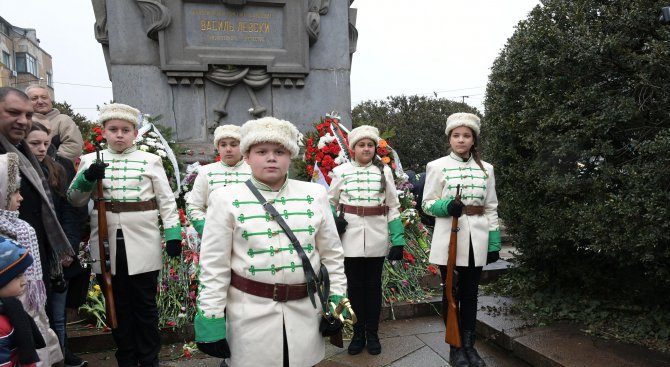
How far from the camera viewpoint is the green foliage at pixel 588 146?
351 cm

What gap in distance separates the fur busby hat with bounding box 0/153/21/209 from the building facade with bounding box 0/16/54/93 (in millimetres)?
41124

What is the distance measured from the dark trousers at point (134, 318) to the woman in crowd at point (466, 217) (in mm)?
2279

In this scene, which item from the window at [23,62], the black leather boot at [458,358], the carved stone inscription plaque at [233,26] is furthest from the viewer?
the window at [23,62]

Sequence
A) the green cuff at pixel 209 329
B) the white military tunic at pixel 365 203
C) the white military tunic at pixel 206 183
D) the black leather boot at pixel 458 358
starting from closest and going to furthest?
the green cuff at pixel 209 329
the black leather boot at pixel 458 358
the white military tunic at pixel 365 203
the white military tunic at pixel 206 183

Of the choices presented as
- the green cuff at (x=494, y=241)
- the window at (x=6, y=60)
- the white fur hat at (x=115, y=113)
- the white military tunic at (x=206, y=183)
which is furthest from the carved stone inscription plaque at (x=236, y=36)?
the window at (x=6, y=60)

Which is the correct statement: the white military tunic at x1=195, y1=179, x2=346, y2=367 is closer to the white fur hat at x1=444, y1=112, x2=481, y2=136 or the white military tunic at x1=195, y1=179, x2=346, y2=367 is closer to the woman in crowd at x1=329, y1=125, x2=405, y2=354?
the woman in crowd at x1=329, y1=125, x2=405, y2=354

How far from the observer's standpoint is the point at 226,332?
2.41 metres

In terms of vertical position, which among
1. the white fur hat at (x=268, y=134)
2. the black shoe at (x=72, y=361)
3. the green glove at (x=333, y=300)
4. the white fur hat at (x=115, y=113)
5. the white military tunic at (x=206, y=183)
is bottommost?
the black shoe at (x=72, y=361)

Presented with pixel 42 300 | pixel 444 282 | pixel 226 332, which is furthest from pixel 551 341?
pixel 42 300

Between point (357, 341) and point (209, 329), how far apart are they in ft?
7.38

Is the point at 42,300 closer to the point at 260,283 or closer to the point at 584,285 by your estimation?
the point at 260,283

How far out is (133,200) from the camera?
3699 millimetres

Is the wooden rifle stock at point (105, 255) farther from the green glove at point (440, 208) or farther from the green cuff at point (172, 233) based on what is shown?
the green glove at point (440, 208)

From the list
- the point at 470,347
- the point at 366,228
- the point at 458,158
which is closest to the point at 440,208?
the point at 458,158
